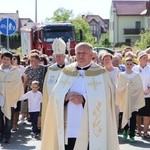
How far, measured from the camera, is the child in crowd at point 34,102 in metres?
12.3

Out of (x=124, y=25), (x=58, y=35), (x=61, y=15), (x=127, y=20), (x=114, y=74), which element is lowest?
(x=114, y=74)

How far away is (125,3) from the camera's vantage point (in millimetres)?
101312

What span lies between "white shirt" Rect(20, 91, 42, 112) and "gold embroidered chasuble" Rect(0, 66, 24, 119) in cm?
57

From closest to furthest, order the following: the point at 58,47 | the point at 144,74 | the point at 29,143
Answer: the point at 58,47, the point at 29,143, the point at 144,74

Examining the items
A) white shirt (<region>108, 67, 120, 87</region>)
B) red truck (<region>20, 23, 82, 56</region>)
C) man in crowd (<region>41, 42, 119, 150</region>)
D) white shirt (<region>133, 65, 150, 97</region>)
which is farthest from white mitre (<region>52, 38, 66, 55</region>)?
red truck (<region>20, 23, 82, 56</region>)

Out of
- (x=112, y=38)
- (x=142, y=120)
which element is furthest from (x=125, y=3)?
(x=142, y=120)

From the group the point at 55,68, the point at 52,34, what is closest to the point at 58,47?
the point at 55,68

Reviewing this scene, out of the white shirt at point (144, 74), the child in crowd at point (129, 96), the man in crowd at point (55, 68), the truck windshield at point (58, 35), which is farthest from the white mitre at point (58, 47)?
the truck windshield at point (58, 35)

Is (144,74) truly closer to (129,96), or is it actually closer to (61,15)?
(129,96)

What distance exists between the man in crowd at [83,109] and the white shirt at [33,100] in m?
4.97

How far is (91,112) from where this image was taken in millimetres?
7277

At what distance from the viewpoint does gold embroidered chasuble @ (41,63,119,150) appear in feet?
23.8

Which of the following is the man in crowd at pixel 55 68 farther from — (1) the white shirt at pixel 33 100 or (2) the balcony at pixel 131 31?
(2) the balcony at pixel 131 31

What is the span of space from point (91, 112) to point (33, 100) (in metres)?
5.33
